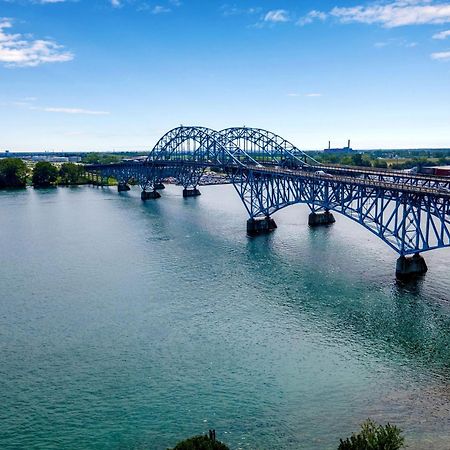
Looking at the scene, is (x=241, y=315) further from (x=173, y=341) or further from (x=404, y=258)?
(x=404, y=258)

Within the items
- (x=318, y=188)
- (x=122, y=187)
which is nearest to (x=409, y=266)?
(x=318, y=188)

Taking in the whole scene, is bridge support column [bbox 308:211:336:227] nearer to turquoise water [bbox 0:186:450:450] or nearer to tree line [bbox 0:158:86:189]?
turquoise water [bbox 0:186:450:450]

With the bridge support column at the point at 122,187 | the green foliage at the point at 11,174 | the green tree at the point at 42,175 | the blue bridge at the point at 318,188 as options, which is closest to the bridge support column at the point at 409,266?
the blue bridge at the point at 318,188

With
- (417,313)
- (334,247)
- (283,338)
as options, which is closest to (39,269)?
(283,338)

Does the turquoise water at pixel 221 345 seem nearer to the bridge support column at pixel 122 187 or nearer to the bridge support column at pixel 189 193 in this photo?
the bridge support column at pixel 189 193

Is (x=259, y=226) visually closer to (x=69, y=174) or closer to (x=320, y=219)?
(x=320, y=219)

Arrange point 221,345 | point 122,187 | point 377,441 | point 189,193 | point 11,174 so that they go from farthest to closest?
point 11,174 → point 122,187 → point 189,193 → point 221,345 → point 377,441
